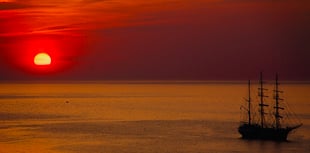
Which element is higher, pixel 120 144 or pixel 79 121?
pixel 79 121

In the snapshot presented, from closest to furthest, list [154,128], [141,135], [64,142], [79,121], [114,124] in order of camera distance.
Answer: [64,142] → [141,135] → [154,128] → [114,124] → [79,121]

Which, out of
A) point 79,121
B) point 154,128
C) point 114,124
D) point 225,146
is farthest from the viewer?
point 79,121

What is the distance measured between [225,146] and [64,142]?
22.7 metres

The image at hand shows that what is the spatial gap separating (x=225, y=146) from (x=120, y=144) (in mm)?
14315

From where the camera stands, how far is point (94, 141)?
85875 mm

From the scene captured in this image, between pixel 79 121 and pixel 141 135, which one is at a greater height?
pixel 79 121

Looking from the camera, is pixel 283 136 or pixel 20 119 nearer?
pixel 283 136

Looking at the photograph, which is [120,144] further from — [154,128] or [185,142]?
[154,128]

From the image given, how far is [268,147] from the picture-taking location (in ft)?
267

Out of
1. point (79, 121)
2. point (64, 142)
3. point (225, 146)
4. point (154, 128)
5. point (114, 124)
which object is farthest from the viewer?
point (79, 121)

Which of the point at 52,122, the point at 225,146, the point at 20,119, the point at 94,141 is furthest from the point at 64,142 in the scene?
the point at 20,119

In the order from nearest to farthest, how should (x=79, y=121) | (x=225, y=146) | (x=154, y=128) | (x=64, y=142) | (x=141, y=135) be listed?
1. (x=225, y=146)
2. (x=64, y=142)
3. (x=141, y=135)
4. (x=154, y=128)
5. (x=79, y=121)

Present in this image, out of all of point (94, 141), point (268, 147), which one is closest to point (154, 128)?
point (94, 141)

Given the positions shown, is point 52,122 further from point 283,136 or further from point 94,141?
point 283,136
